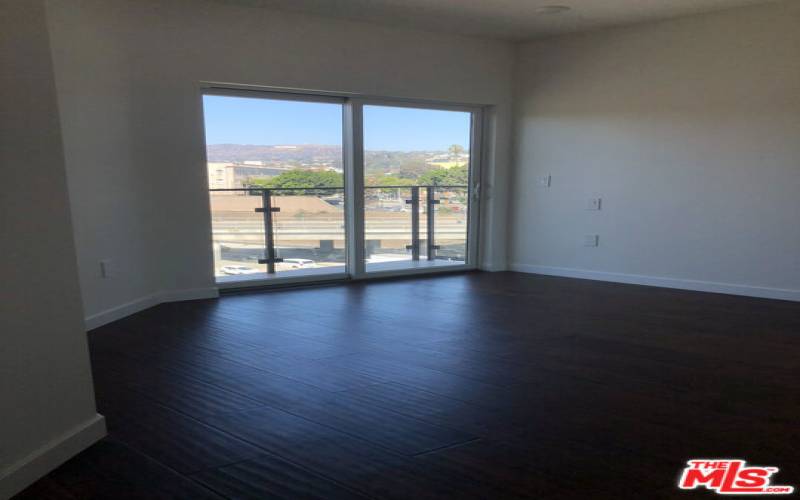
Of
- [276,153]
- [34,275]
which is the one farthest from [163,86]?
[34,275]

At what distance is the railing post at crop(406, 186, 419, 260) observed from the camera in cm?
565

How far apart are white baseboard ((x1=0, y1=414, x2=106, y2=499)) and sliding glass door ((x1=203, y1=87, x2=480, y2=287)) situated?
269 centimetres

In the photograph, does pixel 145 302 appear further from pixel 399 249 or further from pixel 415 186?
pixel 415 186

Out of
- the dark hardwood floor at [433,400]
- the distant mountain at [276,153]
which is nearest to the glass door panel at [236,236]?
the distant mountain at [276,153]

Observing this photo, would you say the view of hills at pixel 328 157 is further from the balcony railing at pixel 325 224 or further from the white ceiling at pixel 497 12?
the white ceiling at pixel 497 12

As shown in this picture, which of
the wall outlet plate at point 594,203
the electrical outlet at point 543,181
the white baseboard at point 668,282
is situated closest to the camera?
the white baseboard at point 668,282

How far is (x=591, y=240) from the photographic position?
17.7 ft

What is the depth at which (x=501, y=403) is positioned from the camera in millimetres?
2529

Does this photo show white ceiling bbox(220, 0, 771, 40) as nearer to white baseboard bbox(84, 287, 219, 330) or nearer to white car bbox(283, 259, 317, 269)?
white car bbox(283, 259, 317, 269)

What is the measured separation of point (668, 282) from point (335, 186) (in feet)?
11.1

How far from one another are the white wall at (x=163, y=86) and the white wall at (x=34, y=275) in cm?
179

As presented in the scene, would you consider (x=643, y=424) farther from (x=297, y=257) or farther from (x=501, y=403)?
(x=297, y=257)

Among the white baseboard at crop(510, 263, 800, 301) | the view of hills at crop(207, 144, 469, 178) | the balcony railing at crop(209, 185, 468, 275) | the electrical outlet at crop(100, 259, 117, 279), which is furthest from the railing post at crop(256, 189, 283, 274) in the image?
the white baseboard at crop(510, 263, 800, 301)

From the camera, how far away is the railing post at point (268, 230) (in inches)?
195
